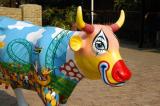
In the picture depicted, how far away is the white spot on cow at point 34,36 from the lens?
17.4 feet

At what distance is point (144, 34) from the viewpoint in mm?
18375

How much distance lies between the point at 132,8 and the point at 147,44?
3.00 m

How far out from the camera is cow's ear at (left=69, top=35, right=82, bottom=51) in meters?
4.64

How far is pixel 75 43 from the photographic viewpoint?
15.3 feet

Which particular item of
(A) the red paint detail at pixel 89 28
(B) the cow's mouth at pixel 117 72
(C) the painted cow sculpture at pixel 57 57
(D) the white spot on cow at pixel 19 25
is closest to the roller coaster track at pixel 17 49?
(C) the painted cow sculpture at pixel 57 57

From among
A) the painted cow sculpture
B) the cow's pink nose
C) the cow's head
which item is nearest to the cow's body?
the painted cow sculpture

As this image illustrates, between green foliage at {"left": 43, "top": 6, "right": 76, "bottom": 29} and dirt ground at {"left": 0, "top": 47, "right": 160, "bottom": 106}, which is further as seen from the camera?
green foliage at {"left": 43, "top": 6, "right": 76, "bottom": 29}

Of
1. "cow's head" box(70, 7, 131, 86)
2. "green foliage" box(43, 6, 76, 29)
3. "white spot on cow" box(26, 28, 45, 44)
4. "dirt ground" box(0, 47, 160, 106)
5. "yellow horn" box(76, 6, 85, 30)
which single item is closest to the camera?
"yellow horn" box(76, 6, 85, 30)

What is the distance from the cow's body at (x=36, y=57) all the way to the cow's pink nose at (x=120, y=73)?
56 centimetres

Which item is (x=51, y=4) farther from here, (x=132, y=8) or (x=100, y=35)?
(x=100, y=35)

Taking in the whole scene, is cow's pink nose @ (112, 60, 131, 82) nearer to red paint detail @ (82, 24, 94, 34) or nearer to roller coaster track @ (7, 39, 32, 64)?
red paint detail @ (82, 24, 94, 34)

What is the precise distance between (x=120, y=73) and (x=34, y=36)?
4.46 ft

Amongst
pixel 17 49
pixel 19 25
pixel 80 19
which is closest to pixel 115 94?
pixel 19 25

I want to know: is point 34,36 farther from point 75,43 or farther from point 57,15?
point 57,15
